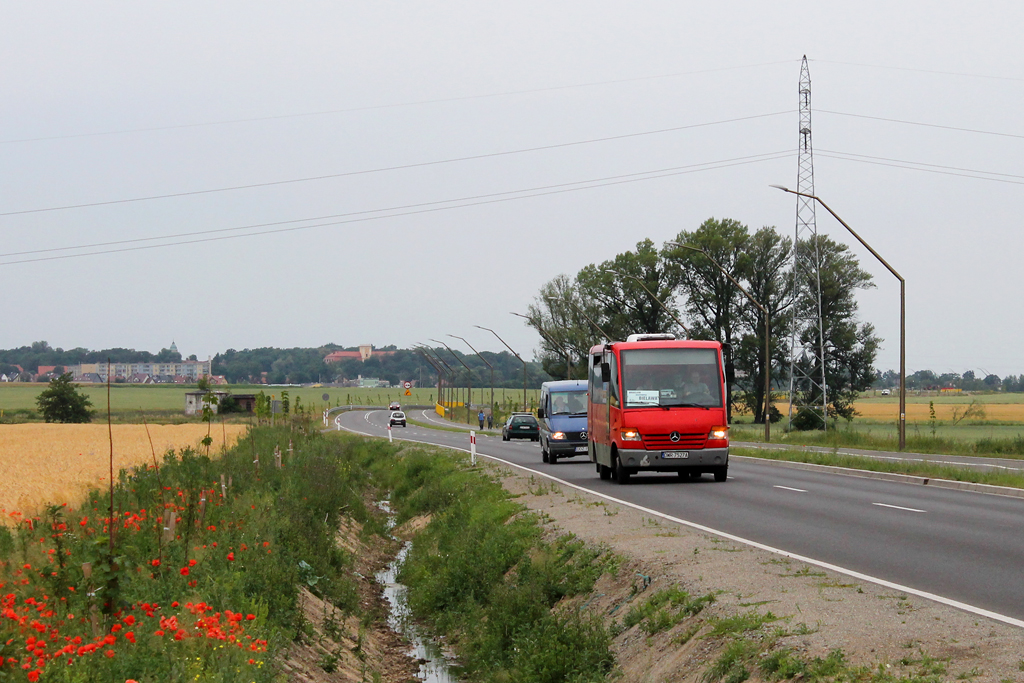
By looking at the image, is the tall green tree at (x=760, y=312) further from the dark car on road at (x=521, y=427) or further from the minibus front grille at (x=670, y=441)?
the minibus front grille at (x=670, y=441)

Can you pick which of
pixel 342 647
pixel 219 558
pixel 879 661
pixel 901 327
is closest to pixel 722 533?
pixel 342 647

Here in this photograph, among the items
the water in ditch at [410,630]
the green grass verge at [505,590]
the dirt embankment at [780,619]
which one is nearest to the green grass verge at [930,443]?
the green grass verge at [505,590]

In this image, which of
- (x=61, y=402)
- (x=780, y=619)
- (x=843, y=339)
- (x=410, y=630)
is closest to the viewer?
(x=780, y=619)

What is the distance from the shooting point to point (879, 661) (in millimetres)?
7062

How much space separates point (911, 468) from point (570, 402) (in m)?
13.5

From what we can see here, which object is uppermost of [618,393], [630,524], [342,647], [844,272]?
[844,272]

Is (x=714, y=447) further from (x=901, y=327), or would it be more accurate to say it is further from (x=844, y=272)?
(x=844, y=272)

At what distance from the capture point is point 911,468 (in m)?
26.3

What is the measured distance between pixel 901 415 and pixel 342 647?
2660 cm

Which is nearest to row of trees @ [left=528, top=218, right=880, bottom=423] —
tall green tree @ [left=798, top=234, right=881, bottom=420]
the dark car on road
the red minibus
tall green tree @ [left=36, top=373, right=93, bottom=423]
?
tall green tree @ [left=798, top=234, right=881, bottom=420]

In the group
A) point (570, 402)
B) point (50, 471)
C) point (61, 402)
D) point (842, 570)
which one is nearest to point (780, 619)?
point (842, 570)

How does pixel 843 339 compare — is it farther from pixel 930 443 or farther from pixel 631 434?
pixel 631 434

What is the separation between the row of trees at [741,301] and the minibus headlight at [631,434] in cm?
5671

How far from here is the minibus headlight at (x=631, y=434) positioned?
76.9 feet
